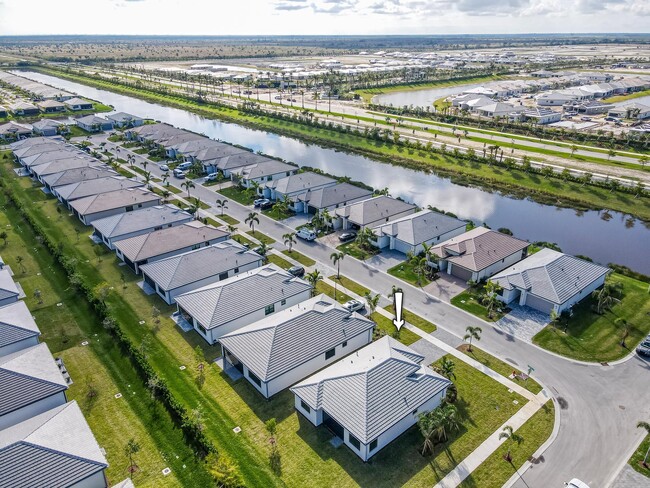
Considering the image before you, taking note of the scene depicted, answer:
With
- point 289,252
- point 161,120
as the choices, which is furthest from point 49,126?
point 289,252

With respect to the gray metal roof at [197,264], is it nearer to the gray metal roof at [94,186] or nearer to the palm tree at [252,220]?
the palm tree at [252,220]

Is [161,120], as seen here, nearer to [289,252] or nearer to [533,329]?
[289,252]

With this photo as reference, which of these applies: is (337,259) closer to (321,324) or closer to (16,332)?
(321,324)

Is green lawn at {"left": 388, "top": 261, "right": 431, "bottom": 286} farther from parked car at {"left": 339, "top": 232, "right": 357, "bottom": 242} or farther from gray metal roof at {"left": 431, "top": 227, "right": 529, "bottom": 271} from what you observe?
parked car at {"left": 339, "top": 232, "right": 357, "bottom": 242}

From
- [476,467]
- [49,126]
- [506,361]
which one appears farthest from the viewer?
[49,126]

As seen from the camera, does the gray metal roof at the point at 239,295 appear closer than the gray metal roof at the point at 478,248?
Yes

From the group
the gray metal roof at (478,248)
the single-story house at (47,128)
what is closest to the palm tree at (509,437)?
the gray metal roof at (478,248)
